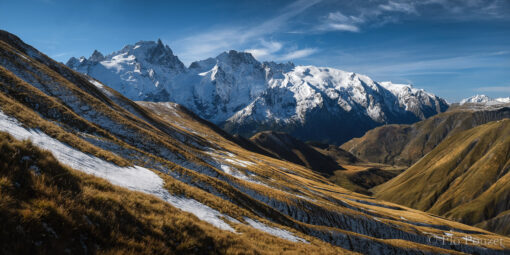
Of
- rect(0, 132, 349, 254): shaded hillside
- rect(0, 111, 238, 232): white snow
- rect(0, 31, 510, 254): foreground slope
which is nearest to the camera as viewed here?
rect(0, 132, 349, 254): shaded hillside

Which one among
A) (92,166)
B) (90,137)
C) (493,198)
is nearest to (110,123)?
(90,137)

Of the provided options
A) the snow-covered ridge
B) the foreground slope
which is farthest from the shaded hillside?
the snow-covered ridge

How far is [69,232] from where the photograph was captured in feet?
27.2

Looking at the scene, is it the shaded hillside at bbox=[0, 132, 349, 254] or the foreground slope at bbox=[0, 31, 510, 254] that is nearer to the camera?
the shaded hillside at bbox=[0, 132, 349, 254]

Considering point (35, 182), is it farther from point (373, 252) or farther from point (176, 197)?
point (373, 252)

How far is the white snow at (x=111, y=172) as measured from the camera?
20.1 meters

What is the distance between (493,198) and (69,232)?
267932 millimetres

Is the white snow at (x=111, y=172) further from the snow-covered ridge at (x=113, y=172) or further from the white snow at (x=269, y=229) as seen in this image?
the white snow at (x=269, y=229)

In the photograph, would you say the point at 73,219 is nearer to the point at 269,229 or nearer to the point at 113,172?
the point at 113,172

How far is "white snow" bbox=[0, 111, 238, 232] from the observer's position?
20.1 meters

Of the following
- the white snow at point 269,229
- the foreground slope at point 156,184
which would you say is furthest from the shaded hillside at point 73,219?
the white snow at point 269,229

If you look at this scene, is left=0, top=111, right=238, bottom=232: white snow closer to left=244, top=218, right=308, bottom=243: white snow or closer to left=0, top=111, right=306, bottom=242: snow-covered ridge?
left=0, top=111, right=306, bottom=242: snow-covered ridge

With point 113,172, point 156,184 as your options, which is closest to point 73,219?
point 113,172

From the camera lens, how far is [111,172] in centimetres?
2194
